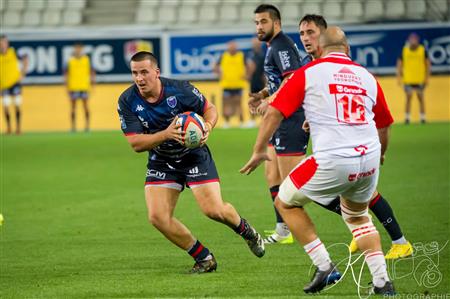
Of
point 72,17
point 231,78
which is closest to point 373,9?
point 231,78

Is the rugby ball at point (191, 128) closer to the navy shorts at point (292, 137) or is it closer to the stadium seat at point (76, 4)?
the navy shorts at point (292, 137)

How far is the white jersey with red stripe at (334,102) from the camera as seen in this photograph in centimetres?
708

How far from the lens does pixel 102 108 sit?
2850 centimetres

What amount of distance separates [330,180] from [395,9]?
2297 cm

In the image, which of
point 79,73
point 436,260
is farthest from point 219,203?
point 79,73

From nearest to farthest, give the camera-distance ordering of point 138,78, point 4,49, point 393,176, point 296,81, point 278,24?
point 296,81
point 138,78
point 278,24
point 393,176
point 4,49

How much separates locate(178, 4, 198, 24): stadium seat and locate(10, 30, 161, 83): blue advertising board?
111 inches

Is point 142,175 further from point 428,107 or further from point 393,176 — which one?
point 428,107

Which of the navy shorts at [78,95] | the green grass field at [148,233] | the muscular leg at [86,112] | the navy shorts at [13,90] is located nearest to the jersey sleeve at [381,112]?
the green grass field at [148,233]

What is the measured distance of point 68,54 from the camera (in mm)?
28500

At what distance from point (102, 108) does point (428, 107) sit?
8.97 m

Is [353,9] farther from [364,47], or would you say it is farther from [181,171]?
[181,171]

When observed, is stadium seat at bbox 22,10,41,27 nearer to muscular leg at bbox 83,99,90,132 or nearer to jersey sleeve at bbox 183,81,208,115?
muscular leg at bbox 83,99,90,132

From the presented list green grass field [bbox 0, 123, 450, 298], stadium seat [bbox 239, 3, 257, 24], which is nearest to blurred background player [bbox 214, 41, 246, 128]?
stadium seat [bbox 239, 3, 257, 24]
